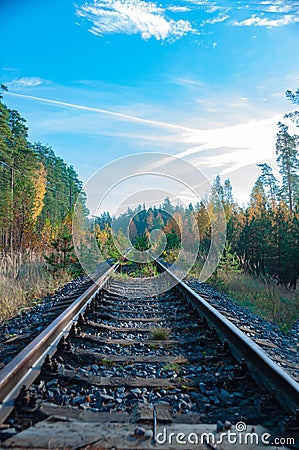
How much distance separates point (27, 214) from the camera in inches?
648

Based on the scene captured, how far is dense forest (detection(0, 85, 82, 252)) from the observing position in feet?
53.6

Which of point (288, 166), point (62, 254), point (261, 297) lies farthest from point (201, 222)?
point (288, 166)

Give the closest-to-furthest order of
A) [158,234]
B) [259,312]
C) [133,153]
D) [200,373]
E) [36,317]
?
[200,373] → [36,317] → [259,312] → [133,153] → [158,234]

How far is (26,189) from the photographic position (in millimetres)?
17812

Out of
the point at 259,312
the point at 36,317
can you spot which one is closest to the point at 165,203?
the point at 259,312

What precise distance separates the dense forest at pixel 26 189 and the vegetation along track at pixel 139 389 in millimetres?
6416

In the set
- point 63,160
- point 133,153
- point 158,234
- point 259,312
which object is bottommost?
point 259,312

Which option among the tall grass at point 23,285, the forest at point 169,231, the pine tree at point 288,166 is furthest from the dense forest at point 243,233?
the pine tree at point 288,166

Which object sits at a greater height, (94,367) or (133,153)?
(133,153)

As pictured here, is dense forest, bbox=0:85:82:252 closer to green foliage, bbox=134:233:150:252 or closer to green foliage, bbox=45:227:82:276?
green foliage, bbox=45:227:82:276

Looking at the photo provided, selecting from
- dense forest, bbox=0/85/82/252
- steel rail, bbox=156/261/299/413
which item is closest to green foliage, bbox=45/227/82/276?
dense forest, bbox=0/85/82/252

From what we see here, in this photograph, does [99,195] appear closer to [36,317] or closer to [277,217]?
[36,317]

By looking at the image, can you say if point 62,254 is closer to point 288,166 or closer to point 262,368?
point 262,368

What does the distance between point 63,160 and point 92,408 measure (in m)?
59.9
